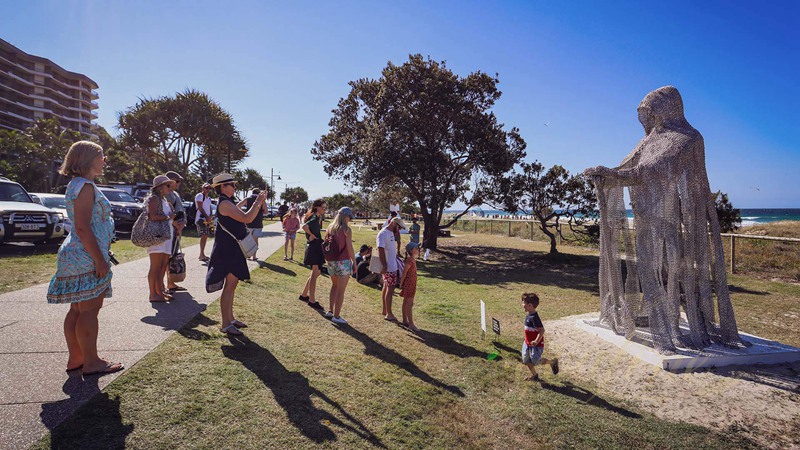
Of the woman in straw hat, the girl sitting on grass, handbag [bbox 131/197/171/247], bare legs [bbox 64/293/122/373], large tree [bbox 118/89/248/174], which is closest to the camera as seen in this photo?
bare legs [bbox 64/293/122/373]

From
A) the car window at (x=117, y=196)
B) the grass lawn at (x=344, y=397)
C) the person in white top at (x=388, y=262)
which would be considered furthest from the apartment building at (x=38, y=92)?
the grass lawn at (x=344, y=397)

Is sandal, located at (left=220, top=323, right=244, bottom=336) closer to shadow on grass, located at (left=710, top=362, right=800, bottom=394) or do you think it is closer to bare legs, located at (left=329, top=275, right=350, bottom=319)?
bare legs, located at (left=329, top=275, right=350, bottom=319)

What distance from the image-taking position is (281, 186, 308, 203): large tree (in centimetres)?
9611

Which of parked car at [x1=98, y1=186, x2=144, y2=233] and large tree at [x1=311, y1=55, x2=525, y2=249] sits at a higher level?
large tree at [x1=311, y1=55, x2=525, y2=249]

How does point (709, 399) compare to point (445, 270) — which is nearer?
point (709, 399)

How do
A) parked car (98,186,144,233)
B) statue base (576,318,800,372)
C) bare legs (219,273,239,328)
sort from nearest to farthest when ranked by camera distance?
bare legs (219,273,239,328)
statue base (576,318,800,372)
parked car (98,186,144,233)

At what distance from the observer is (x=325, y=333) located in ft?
18.6

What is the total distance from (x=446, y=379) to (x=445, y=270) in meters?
10.0

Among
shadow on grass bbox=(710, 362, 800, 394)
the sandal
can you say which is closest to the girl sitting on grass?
the sandal

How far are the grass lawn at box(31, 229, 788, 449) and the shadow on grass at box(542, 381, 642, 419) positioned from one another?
23 mm

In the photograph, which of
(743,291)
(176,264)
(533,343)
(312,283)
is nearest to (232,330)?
(176,264)

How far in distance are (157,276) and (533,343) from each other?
524 cm

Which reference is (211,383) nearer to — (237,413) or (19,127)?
(237,413)

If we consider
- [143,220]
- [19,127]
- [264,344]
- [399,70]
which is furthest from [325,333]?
[19,127]
